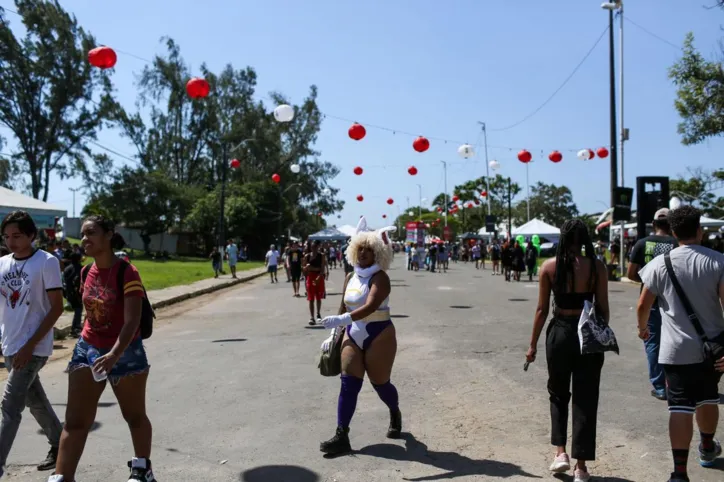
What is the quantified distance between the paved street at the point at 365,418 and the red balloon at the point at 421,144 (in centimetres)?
907

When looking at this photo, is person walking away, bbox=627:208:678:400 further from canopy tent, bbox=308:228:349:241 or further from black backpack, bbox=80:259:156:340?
canopy tent, bbox=308:228:349:241

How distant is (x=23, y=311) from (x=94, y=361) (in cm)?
88

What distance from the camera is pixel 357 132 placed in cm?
1853

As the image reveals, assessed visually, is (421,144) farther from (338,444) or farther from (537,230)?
(537,230)

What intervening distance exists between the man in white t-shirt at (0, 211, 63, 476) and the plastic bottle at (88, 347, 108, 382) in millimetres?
606

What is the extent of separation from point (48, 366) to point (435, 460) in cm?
639

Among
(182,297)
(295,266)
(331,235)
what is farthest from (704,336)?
(331,235)

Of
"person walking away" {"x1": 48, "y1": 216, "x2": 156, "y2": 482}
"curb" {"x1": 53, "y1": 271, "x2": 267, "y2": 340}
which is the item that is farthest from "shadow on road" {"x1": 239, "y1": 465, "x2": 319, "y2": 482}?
"curb" {"x1": 53, "y1": 271, "x2": 267, "y2": 340}

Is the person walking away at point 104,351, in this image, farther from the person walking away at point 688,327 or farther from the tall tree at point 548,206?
the tall tree at point 548,206

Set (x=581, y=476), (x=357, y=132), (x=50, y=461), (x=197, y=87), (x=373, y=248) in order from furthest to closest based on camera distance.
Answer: (x=357, y=132) → (x=197, y=87) → (x=373, y=248) → (x=50, y=461) → (x=581, y=476)

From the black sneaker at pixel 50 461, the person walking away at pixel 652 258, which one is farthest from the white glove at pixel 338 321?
the person walking away at pixel 652 258

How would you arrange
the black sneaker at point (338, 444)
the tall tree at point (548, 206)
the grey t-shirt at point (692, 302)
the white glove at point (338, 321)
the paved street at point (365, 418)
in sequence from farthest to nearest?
the tall tree at point (548, 206) → the black sneaker at point (338, 444) → the white glove at point (338, 321) → the paved street at point (365, 418) → the grey t-shirt at point (692, 302)

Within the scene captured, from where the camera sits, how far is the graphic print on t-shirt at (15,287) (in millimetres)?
4367

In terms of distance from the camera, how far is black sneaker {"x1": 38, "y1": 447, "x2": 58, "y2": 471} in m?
4.69
